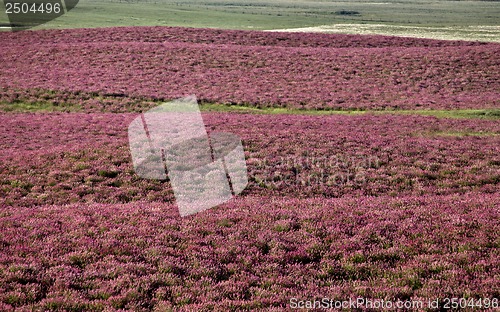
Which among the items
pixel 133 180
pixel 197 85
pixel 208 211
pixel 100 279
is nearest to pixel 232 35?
pixel 197 85

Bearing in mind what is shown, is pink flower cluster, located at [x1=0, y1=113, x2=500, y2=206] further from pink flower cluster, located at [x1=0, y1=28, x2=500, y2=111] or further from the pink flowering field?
pink flower cluster, located at [x1=0, y1=28, x2=500, y2=111]

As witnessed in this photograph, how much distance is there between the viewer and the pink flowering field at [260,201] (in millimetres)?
10547

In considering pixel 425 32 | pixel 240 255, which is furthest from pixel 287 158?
pixel 425 32

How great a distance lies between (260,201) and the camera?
716 inches

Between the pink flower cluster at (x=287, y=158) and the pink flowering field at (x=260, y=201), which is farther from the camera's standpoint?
the pink flower cluster at (x=287, y=158)

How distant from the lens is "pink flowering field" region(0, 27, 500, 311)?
10547 millimetres

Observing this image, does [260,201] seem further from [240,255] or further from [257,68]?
[257,68]

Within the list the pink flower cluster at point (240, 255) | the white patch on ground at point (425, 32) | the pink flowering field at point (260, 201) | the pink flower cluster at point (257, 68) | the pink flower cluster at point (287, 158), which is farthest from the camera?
the white patch on ground at point (425, 32)

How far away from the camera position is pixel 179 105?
4175cm

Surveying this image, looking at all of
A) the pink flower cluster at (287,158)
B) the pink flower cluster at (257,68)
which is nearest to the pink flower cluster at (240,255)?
the pink flower cluster at (287,158)

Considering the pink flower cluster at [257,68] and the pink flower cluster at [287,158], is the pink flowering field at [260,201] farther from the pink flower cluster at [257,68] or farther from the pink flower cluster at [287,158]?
the pink flower cluster at [257,68]

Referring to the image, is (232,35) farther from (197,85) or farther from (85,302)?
(85,302)

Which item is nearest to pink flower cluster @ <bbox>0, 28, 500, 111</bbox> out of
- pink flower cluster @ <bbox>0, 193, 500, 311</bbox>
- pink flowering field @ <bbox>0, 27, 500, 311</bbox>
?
pink flowering field @ <bbox>0, 27, 500, 311</bbox>

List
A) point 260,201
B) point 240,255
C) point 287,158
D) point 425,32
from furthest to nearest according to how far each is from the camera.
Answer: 1. point 425,32
2. point 287,158
3. point 260,201
4. point 240,255
